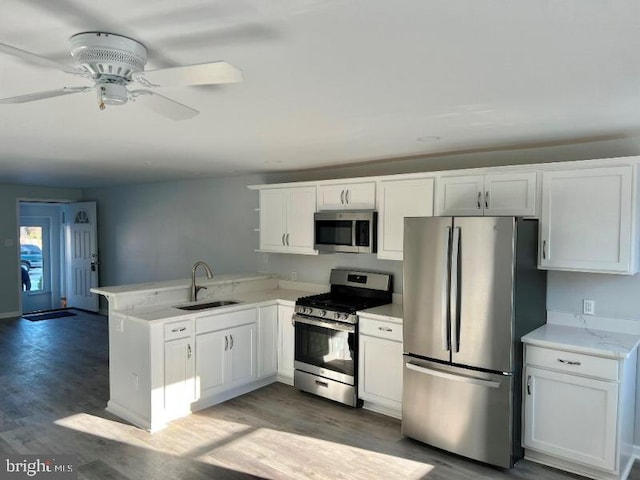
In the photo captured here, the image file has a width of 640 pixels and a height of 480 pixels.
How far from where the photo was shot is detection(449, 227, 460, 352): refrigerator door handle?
3.26m

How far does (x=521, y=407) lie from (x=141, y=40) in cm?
323

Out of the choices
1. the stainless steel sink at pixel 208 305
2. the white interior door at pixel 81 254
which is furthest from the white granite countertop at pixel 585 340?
the white interior door at pixel 81 254

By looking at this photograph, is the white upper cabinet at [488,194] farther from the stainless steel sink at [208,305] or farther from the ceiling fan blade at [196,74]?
the ceiling fan blade at [196,74]

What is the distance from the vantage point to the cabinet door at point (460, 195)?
3670 mm

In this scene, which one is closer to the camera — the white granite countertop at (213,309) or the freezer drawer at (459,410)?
the freezer drawer at (459,410)

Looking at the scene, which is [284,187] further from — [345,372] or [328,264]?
[345,372]

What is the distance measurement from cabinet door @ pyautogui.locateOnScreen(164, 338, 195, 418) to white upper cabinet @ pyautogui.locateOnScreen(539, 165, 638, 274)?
2.95 meters

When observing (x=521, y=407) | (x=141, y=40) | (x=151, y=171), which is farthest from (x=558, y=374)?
(x=151, y=171)

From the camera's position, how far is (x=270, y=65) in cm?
193

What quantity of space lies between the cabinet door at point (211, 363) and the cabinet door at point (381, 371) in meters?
1.26

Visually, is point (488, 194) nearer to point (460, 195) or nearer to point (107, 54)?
point (460, 195)

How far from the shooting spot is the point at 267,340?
184 inches

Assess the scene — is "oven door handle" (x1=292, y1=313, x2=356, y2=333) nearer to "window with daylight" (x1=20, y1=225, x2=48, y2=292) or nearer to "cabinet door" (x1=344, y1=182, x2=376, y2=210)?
"cabinet door" (x1=344, y1=182, x2=376, y2=210)

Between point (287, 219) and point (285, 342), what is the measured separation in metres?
1.33
